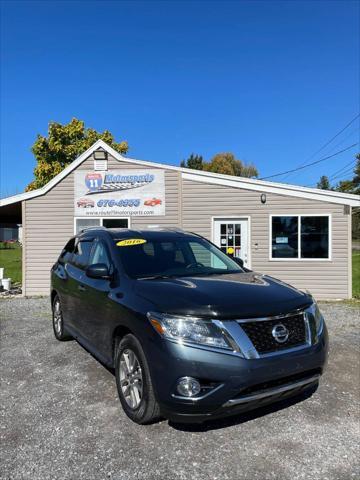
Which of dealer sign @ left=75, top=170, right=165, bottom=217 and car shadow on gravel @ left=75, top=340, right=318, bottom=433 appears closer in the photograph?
car shadow on gravel @ left=75, top=340, right=318, bottom=433

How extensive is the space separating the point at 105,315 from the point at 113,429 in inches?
41.8

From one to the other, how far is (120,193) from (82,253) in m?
6.63

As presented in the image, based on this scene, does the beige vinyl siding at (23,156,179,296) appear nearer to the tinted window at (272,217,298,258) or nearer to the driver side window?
the tinted window at (272,217,298,258)

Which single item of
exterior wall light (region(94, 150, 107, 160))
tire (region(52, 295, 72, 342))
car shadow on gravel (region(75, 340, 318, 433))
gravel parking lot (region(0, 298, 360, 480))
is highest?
exterior wall light (region(94, 150, 107, 160))

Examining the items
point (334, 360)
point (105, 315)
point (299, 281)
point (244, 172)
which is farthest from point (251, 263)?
point (244, 172)

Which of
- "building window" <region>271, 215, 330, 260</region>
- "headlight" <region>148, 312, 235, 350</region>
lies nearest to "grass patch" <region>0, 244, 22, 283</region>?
"building window" <region>271, 215, 330, 260</region>

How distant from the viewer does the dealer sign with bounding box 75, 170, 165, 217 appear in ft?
38.5

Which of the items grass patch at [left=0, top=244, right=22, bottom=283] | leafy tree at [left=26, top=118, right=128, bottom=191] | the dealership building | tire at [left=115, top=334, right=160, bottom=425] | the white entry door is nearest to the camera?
tire at [left=115, top=334, right=160, bottom=425]

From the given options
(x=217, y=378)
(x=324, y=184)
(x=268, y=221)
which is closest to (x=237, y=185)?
Answer: (x=268, y=221)

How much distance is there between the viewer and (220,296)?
10.7 feet

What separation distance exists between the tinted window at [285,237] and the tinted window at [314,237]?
0.21 meters

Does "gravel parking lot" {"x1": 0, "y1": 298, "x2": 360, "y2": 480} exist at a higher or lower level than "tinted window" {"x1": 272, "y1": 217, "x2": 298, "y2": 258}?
lower

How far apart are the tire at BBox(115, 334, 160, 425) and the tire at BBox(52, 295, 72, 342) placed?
2541 millimetres

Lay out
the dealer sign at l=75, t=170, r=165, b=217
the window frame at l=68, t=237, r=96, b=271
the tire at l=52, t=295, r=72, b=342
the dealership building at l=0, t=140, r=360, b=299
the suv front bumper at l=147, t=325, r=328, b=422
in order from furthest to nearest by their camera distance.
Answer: the dealer sign at l=75, t=170, r=165, b=217 → the dealership building at l=0, t=140, r=360, b=299 → the tire at l=52, t=295, r=72, b=342 → the window frame at l=68, t=237, r=96, b=271 → the suv front bumper at l=147, t=325, r=328, b=422
